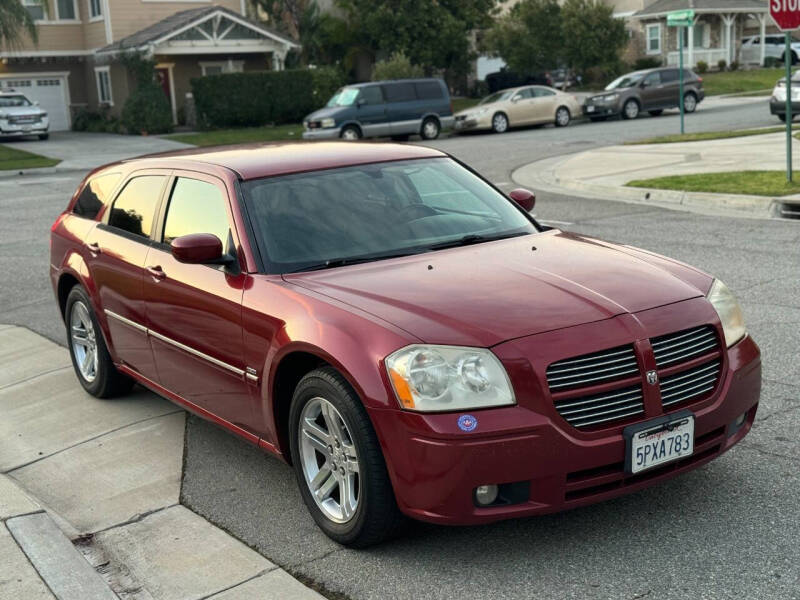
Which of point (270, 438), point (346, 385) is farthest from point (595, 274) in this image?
point (270, 438)

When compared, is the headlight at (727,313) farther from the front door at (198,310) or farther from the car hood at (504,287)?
the front door at (198,310)

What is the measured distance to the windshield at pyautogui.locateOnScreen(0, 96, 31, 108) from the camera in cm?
3853

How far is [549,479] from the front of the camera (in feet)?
13.2

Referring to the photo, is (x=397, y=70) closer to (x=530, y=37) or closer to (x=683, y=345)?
(x=530, y=37)

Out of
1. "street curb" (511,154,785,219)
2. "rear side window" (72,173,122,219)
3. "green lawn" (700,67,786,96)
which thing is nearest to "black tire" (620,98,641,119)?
"green lawn" (700,67,786,96)

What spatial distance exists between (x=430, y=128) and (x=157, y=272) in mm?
28265

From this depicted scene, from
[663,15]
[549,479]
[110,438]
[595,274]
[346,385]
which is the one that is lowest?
[110,438]

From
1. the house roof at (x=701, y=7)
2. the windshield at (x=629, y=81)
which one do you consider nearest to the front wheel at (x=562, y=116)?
the windshield at (x=629, y=81)

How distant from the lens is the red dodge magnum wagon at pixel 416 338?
4039mm

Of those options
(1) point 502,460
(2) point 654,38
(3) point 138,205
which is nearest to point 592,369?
(1) point 502,460

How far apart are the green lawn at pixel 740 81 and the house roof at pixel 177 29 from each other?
60.9 ft

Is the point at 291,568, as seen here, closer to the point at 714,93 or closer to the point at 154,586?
the point at 154,586

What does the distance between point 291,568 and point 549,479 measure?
114cm

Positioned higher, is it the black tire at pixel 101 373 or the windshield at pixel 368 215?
the windshield at pixel 368 215
